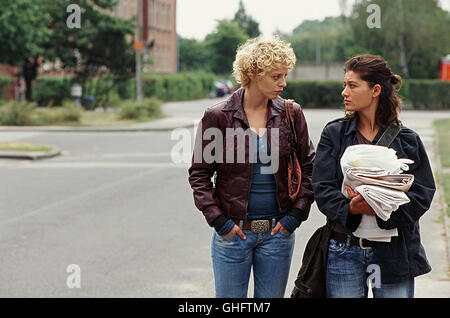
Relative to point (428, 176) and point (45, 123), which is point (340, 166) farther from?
point (45, 123)

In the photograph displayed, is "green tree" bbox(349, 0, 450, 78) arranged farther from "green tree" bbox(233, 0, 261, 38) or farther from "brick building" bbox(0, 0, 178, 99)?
"green tree" bbox(233, 0, 261, 38)

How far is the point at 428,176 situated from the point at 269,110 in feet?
2.72

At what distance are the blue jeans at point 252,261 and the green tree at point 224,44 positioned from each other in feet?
265

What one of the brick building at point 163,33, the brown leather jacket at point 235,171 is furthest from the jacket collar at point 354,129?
the brick building at point 163,33

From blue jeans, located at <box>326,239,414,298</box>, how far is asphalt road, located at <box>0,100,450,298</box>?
106 inches

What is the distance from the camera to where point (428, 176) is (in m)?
3.34

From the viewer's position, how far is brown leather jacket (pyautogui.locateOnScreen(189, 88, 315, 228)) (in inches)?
142

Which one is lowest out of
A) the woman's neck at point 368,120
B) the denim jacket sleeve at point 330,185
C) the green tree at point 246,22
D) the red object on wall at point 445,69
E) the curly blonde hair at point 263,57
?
the denim jacket sleeve at point 330,185

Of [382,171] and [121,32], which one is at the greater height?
[121,32]

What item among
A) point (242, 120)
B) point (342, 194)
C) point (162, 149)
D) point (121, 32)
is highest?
point (121, 32)

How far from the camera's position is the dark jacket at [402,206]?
10.8 ft

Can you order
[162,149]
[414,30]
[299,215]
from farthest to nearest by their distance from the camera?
[414,30] → [162,149] → [299,215]

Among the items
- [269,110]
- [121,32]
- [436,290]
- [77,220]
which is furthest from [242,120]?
[121,32]

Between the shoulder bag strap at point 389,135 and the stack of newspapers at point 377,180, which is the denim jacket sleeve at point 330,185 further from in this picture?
the shoulder bag strap at point 389,135
